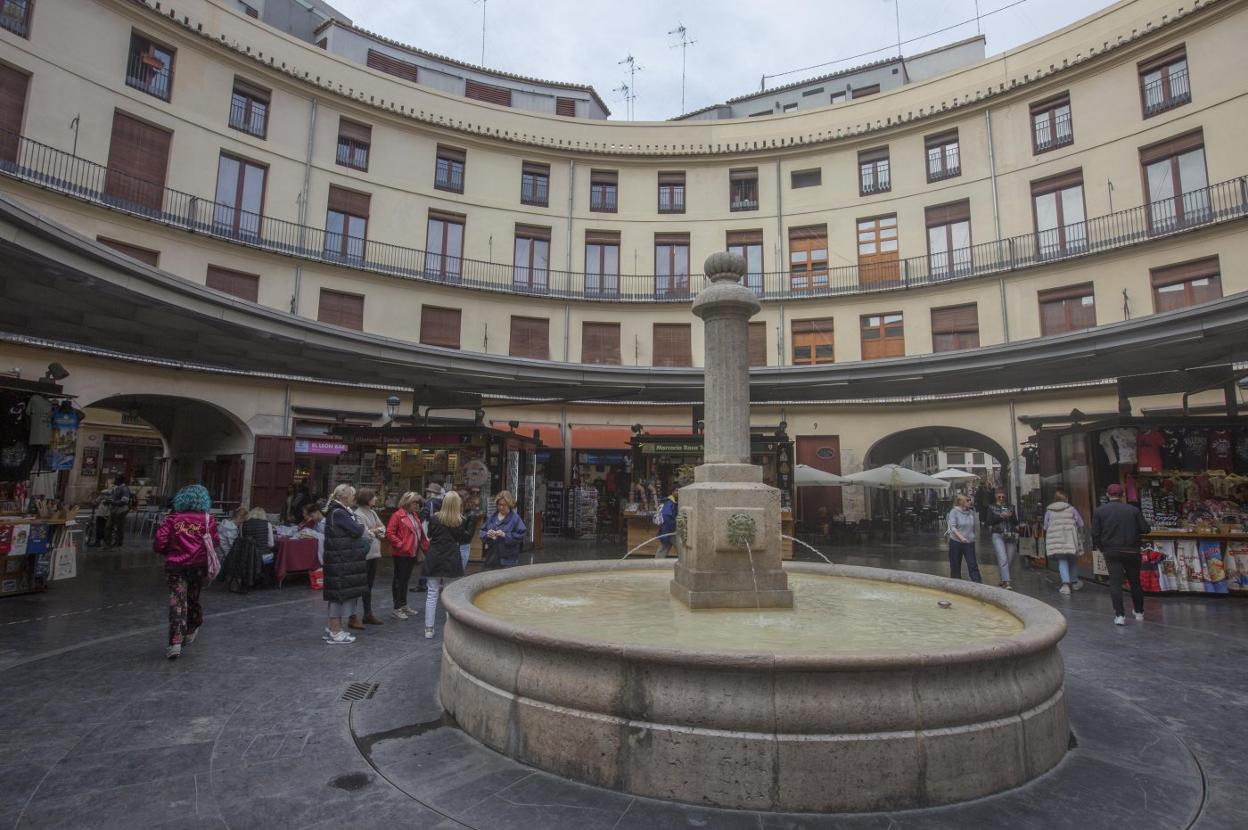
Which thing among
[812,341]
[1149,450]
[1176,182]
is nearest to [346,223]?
[812,341]

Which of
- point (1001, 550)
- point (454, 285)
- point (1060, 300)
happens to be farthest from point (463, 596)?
point (1060, 300)

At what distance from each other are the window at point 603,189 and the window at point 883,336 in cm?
1041

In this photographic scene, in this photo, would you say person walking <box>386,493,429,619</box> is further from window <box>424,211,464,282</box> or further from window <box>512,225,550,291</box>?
window <box>512,225,550,291</box>

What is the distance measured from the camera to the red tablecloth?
397 inches

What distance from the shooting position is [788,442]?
15727 mm

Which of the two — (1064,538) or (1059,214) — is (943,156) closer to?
(1059,214)

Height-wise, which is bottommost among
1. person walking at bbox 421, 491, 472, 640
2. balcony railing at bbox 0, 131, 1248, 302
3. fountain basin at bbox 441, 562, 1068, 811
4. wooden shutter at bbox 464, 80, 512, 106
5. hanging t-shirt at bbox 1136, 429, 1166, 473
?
fountain basin at bbox 441, 562, 1068, 811

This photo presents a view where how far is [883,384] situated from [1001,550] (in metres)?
5.32

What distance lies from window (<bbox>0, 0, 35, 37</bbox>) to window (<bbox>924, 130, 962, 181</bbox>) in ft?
86.2

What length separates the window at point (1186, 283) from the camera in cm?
1734

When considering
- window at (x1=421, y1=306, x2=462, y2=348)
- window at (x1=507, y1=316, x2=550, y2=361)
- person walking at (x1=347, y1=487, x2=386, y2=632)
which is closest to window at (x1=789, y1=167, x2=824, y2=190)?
window at (x1=507, y1=316, x2=550, y2=361)

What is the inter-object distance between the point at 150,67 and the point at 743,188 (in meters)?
19.2

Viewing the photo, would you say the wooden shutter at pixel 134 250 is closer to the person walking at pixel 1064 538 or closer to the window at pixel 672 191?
the window at pixel 672 191

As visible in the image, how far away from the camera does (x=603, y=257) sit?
24.7 meters
